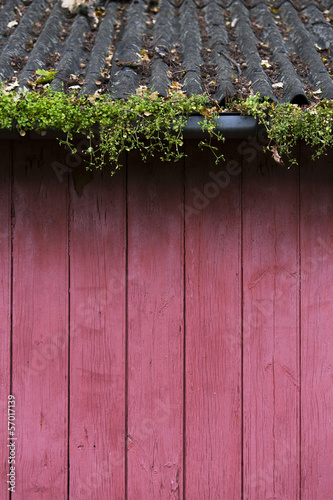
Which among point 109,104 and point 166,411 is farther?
point 166,411

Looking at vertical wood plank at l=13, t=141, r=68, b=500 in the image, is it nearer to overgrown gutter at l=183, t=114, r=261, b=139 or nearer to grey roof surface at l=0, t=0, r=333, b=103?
grey roof surface at l=0, t=0, r=333, b=103

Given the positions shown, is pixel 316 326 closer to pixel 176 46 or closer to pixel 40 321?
pixel 40 321

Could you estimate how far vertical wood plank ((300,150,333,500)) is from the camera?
2369 millimetres

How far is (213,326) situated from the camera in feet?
7.82

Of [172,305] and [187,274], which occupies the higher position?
[187,274]

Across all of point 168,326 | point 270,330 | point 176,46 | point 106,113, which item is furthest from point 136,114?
point 270,330

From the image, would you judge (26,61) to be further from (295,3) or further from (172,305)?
(295,3)

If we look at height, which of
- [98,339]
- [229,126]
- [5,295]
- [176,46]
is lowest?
[98,339]

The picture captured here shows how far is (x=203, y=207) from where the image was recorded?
2393 millimetres

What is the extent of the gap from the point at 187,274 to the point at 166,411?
0.70m

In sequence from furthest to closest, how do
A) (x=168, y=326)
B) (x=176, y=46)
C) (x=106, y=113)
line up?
(x=176, y=46) < (x=168, y=326) < (x=106, y=113)

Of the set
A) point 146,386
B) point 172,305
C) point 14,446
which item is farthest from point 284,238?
point 14,446

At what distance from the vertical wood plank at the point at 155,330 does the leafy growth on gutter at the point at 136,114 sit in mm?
421

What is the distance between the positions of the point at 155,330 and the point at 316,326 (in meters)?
0.82
